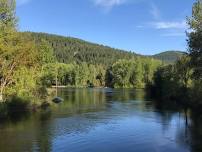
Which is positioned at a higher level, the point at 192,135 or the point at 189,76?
the point at 189,76

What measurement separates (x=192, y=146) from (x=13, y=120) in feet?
84.1

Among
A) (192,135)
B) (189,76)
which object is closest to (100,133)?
(192,135)

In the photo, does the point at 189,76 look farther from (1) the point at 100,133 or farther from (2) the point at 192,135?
(1) the point at 100,133

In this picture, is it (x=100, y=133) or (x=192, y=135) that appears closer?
(x=192, y=135)

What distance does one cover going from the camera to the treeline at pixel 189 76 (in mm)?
53938

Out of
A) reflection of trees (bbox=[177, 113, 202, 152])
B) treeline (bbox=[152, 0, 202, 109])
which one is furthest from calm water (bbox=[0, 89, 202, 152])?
treeline (bbox=[152, 0, 202, 109])

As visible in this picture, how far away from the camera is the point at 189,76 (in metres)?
74.9

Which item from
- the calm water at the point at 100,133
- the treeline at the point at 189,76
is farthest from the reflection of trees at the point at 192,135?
the treeline at the point at 189,76

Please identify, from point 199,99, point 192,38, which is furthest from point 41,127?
point 199,99

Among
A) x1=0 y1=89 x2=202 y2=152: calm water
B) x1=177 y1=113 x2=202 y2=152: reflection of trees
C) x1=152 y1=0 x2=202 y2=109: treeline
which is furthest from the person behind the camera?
x1=152 y1=0 x2=202 y2=109: treeline

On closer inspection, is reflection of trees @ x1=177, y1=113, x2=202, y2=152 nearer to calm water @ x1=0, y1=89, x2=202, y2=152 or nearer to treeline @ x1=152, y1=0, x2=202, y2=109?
calm water @ x1=0, y1=89, x2=202, y2=152

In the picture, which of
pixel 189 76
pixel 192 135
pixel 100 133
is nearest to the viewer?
pixel 192 135

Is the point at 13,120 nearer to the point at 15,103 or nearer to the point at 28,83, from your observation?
the point at 15,103

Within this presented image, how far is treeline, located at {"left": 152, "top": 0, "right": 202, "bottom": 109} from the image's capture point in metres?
53.9
